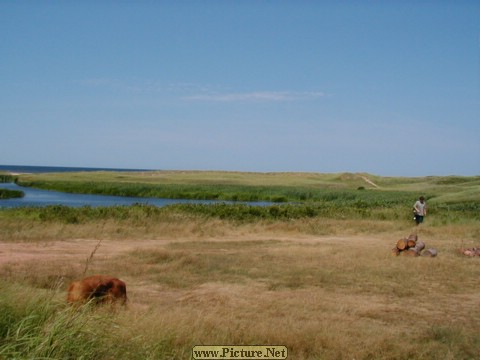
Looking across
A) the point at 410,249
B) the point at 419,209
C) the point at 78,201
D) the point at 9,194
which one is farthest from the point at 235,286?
the point at 9,194

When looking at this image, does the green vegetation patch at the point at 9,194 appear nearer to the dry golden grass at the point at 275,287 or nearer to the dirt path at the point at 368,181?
the dry golden grass at the point at 275,287

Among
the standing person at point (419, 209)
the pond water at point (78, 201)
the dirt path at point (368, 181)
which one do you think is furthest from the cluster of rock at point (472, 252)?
the dirt path at point (368, 181)

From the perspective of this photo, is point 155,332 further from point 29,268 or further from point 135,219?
point 135,219

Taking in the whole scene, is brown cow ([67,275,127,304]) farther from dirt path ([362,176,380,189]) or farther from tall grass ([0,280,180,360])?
dirt path ([362,176,380,189])

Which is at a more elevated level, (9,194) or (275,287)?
(275,287)

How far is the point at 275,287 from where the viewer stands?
10875 millimetres

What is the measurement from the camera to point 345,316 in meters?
8.48

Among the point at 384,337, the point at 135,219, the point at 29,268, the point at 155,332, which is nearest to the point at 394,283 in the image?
the point at 384,337

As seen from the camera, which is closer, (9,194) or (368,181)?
(9,194)

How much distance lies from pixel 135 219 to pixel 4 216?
18.1ft

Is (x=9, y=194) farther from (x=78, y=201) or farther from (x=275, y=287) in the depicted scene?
(x=275, y=287)

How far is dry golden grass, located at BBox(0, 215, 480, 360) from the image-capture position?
263 inches

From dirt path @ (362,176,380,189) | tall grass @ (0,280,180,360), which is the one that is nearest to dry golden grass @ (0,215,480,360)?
tall grass @ (0,280,180,360)

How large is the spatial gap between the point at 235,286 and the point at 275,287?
82 centimetres
